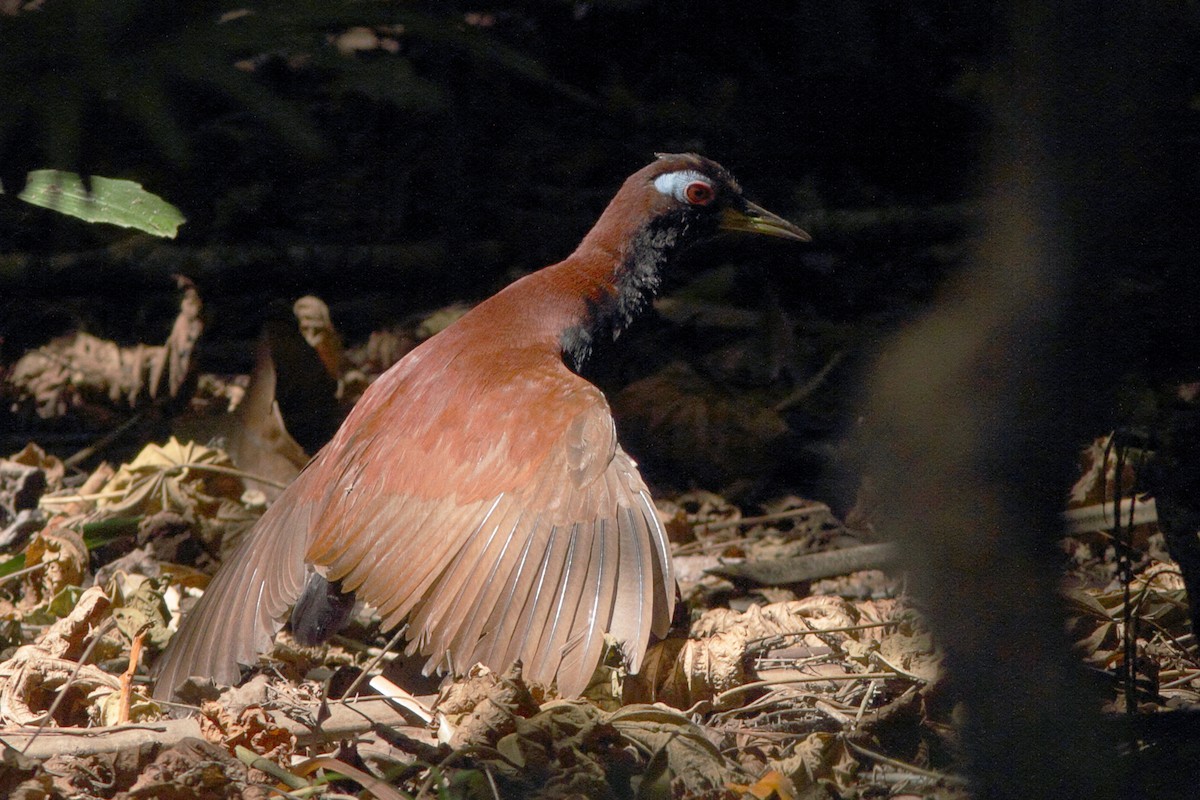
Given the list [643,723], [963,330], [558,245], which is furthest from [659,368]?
[963,330]

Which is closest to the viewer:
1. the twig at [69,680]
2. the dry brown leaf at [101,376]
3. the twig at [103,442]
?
the twig at [69,680]

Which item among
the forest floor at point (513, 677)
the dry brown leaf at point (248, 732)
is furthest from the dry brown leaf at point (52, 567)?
the dry brown leaf at point (248, 732)

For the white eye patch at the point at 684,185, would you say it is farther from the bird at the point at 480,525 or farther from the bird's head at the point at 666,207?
the bird at the point at 480,525

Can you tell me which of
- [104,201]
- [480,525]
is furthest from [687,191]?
[104,201]

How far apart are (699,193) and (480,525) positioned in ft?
4.61

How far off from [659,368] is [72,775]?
2747 millimetres

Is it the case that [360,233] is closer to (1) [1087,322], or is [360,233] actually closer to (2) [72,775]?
(2) [72,775]

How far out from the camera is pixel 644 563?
7.66ft

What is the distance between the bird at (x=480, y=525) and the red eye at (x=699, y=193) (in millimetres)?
342

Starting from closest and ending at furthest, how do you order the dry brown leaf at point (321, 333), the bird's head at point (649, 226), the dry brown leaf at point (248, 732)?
the dry brown leaf at point (248, 732)
the bird's head at point (649, 226)
the dry brown leaf at point (321, 333)

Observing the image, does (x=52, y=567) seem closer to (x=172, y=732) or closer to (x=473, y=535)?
(x=172, y=732)

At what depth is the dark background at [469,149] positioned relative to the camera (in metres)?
4.62

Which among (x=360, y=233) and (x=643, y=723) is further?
(x=360, y=233)

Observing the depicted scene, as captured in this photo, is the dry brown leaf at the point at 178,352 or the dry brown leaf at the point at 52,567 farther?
the dry brown leaf at the point at 178,352
